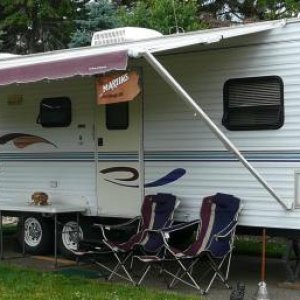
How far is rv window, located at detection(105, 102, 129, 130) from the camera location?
924 cm

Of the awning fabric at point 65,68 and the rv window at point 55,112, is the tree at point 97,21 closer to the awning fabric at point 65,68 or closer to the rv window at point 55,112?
the rv window at point 55,112

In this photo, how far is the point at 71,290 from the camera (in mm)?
7523

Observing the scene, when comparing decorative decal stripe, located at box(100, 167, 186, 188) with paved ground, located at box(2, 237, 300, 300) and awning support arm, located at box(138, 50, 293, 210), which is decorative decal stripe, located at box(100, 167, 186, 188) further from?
awning support arm, located at box(138, 50, 293, 210)

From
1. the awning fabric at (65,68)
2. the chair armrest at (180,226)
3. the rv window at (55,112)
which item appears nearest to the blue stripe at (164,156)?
the rv window at (55,112)

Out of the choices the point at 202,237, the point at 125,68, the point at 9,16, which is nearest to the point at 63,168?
the point at 202,237

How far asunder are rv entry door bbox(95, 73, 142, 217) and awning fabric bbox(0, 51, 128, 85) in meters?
1.68

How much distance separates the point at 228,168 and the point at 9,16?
14141 millimetres

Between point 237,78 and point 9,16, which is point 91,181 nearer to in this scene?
point 237,78

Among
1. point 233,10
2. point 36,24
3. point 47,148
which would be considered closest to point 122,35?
point 47,148

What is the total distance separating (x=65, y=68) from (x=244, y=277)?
3.34 m

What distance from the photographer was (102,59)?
7.01 m

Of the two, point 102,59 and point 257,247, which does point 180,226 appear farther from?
point 257,247

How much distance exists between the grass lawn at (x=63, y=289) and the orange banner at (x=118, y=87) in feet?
6.34

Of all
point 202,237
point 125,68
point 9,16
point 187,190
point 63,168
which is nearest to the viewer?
point 125,68
